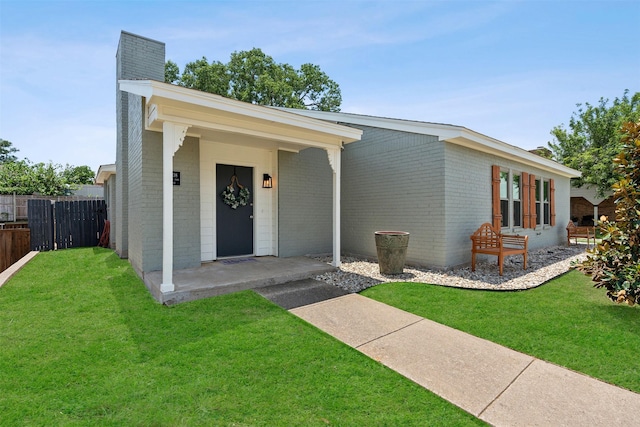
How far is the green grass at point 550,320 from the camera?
8.66 ft

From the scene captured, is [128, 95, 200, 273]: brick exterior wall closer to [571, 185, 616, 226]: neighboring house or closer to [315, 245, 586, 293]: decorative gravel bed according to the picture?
[315, 245, 586, 293]: decorative gravel bed

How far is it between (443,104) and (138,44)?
9.73 metres

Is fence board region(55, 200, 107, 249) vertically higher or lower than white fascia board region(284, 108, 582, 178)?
lower

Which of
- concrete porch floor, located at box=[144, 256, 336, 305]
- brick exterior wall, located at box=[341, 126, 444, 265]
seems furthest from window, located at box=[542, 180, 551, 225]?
concrete porch floor, located at box=[144, 256, 336, 305]

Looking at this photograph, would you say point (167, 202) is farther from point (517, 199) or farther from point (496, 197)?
point (517, 199)

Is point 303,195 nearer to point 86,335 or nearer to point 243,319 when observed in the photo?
point 243,319

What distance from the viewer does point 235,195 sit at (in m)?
6.31

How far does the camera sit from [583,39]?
26.1 ft

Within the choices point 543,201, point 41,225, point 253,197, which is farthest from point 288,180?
point 543,201

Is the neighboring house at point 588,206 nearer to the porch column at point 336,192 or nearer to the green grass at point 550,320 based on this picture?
the green grass at point 550,320

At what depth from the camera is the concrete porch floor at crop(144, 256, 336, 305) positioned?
4.08 metres

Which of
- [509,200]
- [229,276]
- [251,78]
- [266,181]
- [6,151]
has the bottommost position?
[229,276]

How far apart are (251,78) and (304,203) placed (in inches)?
651

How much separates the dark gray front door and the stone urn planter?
2.82 metres
